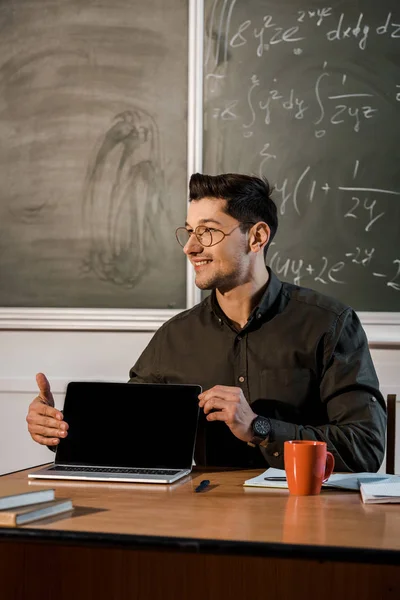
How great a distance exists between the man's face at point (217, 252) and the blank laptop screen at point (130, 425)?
20.4 inches

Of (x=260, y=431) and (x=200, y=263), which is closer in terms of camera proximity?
(x=260, y=431)

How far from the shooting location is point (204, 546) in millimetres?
1173

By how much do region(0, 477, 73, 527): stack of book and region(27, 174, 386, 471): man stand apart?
48 centimetres

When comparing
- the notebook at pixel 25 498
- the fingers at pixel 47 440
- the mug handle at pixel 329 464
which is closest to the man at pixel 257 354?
the fingers at pixel 47 440

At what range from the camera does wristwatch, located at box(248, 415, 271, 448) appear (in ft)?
6.06

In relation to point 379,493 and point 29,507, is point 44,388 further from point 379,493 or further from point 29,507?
point 379,493

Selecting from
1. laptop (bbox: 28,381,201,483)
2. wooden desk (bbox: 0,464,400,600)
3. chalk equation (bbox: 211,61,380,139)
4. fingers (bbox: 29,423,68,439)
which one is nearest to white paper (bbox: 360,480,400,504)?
wooden desk (bbox: 0,464,400,600)

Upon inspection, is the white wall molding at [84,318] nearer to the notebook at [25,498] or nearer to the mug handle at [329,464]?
the mug handle at [329,464]

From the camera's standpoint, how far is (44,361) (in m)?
3.33

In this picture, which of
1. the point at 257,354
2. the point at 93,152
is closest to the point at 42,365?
the point at 93,152

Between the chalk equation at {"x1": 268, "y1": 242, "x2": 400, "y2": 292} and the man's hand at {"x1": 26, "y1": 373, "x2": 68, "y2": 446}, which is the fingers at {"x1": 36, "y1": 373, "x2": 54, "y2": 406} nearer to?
the man's hand at {"x1": 26, "y1": 373, "x2": 68, "y2": 446}

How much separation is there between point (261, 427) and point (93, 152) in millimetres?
1784

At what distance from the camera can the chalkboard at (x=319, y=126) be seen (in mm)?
3111

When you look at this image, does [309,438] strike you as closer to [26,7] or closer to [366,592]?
[366,592]
